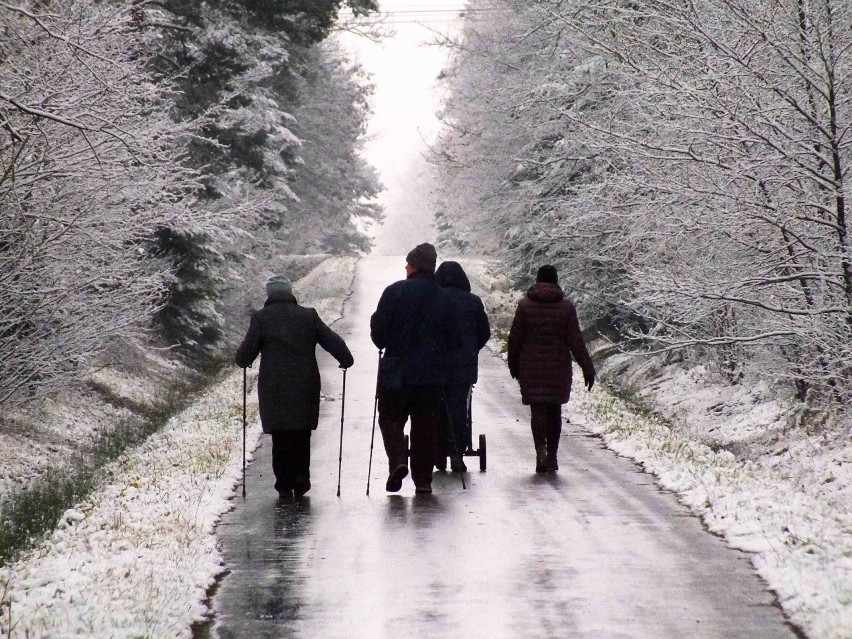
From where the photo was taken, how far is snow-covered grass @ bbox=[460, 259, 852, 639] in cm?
745

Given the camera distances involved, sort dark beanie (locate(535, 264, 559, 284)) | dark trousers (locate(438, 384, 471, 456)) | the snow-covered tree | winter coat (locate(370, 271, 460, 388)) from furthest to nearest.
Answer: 1. dark beanie (locate(535, 264, 559, 284))
2. dark trousers (locate(438, 384, 471, 456))
3. the snow-covered tree
4. winter coat (locate(370, 271, 460, 388))

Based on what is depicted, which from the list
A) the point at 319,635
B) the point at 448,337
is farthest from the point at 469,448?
the point at 319,635

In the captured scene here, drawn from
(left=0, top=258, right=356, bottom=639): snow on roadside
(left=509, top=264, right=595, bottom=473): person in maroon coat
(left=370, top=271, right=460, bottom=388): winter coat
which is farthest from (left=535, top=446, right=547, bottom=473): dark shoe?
(left=0, top=258, right=356, bottom=639): snow on roadside

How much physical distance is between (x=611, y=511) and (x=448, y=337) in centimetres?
238

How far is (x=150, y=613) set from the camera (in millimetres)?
6777

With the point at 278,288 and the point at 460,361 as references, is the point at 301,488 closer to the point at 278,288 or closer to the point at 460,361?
the point at 278,288

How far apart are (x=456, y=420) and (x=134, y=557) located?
17.0 ft

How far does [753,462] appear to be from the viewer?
13977mm

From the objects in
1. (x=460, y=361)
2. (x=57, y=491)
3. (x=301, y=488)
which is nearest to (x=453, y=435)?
(x=460, y=361)

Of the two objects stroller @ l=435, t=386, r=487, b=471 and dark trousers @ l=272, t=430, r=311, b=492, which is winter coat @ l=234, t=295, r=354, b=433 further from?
stroller @ l=435, t=386, r=487, b=471

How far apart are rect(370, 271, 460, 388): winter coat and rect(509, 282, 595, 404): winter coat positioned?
1654 mm

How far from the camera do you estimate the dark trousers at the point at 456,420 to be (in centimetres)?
1259

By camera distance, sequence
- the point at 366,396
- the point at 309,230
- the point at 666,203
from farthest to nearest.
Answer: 1. the point at 309,230
2. the point at 366,396
3. the point at 666,203

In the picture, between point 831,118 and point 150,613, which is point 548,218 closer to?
point 831,118
